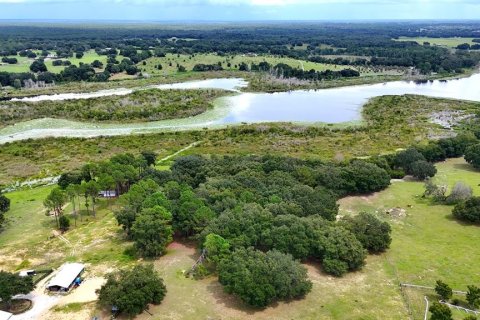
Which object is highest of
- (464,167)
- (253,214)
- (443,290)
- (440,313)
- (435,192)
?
(253,214)

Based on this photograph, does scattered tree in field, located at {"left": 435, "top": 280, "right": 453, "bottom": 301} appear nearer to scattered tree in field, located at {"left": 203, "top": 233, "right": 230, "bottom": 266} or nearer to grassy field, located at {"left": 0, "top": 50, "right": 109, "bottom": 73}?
scattered tree in field, located at {"left": 203, "top": 233, "right": 230, "bottom": 266}

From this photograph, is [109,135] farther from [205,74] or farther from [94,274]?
[205,74]


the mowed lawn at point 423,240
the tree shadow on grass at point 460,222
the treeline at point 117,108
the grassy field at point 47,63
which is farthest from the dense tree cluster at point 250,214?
the grassy field at point 47,63

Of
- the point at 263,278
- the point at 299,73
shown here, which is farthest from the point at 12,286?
the point at 299,73

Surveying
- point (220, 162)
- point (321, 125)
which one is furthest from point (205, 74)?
point (220, 162)

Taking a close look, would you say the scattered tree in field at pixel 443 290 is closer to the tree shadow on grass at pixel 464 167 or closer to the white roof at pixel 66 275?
the white roof at pixel 66 275

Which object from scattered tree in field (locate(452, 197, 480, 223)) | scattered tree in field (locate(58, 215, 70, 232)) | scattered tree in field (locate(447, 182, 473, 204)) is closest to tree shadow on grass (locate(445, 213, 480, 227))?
scattered tree in field (locate(452, 197, 480, 223))

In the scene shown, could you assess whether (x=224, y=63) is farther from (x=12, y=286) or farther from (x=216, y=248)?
(x=12, y=286)
